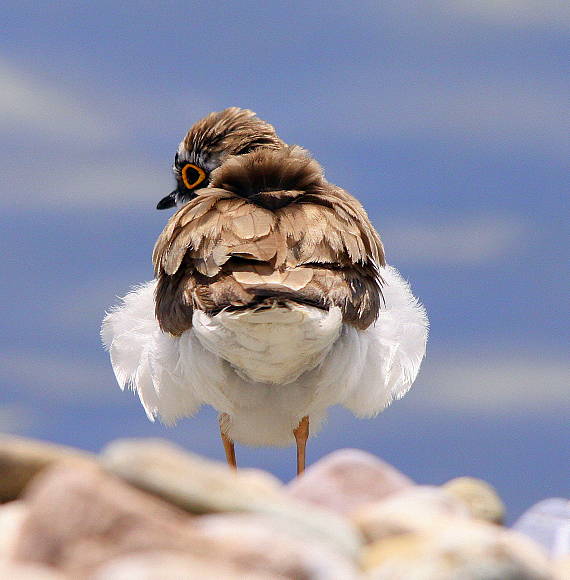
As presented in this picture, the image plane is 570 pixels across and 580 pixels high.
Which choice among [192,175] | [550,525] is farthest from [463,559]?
[192,175]

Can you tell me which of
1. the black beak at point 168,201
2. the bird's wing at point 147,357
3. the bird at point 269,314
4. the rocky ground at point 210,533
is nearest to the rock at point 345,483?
the rocky ground at point 210,533

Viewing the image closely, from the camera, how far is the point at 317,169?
9.07 meters

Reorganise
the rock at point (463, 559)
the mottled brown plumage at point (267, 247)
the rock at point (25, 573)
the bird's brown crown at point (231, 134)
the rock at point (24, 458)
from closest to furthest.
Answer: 1. the rock at point (25, 573)
2. the rock at point (463, 559)
3. the rock at point (24, 458)
4. the mottled brown plumage at point (267, 247)
5. the bird's brown crown at point (231, 134)

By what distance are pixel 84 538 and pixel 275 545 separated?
61cm

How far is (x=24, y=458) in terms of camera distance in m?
4.33

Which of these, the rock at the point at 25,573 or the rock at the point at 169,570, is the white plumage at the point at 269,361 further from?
the rock at the point at 169,570

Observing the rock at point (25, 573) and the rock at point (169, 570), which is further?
the rock at point (25, 573)

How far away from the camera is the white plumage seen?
7391 mm

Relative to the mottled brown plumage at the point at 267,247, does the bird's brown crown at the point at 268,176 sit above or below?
above

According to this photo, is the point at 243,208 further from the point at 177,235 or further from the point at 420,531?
the point at 420,531

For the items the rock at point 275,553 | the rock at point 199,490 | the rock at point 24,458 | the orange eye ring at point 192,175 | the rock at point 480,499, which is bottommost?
the rock at point 275,553

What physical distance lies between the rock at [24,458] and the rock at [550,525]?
238 cm

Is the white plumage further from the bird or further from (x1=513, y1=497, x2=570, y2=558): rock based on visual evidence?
(x1=513, y1=497, x2=570, y2=558): rock

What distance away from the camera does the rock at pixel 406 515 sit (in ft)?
12.2
